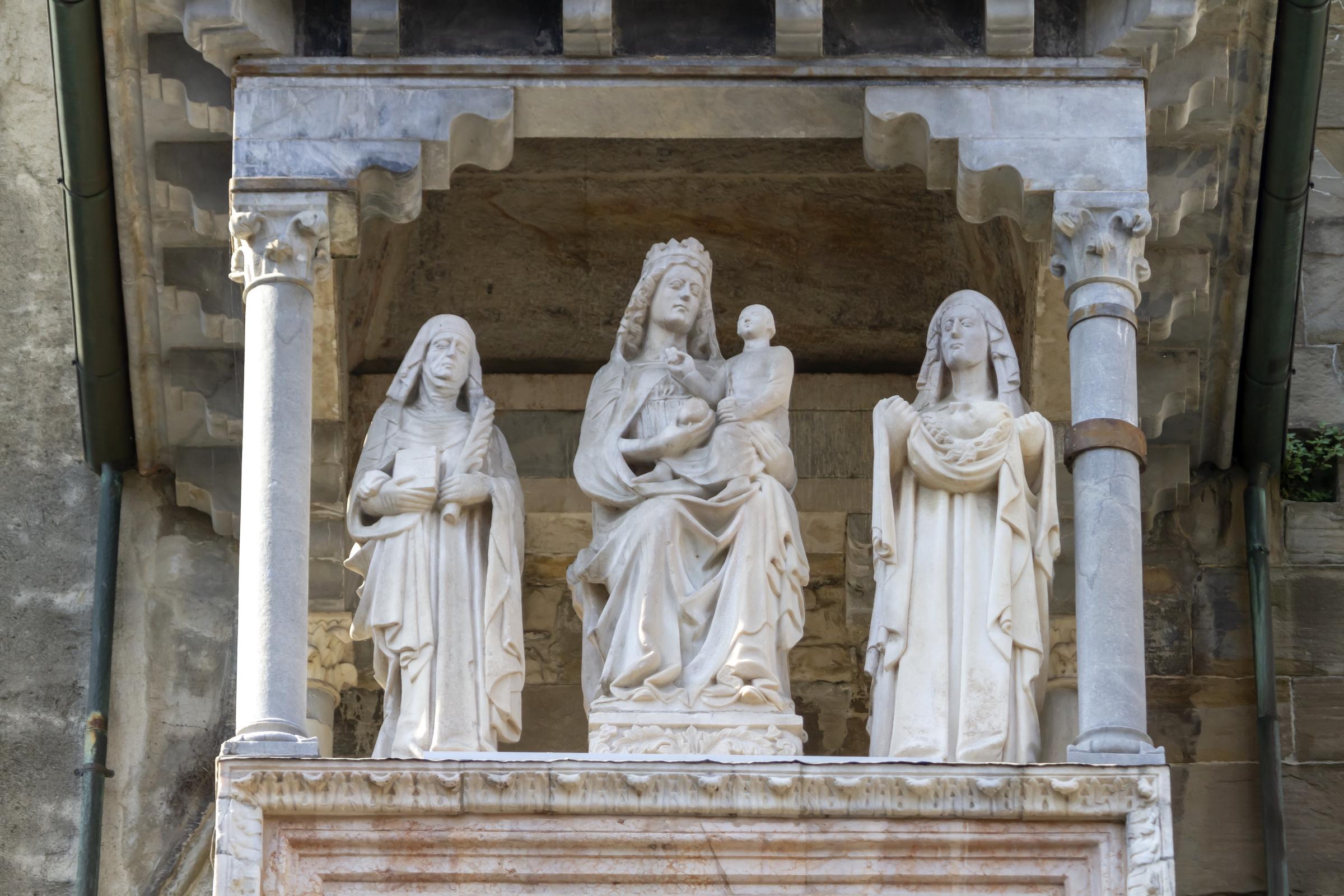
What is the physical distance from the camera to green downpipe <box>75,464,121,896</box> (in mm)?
11867

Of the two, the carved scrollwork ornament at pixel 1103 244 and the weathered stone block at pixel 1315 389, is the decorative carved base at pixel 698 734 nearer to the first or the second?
the carved scrollwork ornament at pixel 1103 244

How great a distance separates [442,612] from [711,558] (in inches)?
32.8

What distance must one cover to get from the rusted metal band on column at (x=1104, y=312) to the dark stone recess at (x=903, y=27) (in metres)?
0.94

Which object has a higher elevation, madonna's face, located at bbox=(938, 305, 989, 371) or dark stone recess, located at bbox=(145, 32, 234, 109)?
dark stone recess, located at bbox=(145, 32, 234, 109)

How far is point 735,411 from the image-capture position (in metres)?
11.2

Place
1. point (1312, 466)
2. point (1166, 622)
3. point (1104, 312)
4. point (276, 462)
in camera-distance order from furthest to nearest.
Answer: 1. point (1312, 466)
2. point (1166, 622)
3. point (1104, 312)
4. point (276, 462)

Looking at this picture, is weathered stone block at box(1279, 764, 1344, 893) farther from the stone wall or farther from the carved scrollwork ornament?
the stone wall

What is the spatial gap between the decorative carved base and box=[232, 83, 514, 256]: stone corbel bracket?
1.78 metres

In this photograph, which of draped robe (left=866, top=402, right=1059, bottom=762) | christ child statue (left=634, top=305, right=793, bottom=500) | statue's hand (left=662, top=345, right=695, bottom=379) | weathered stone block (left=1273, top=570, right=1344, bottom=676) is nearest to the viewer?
draped robe (left=866, top=402, right=1059, bottom=762)

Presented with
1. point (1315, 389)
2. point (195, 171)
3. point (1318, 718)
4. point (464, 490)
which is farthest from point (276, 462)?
point (1315, 389)

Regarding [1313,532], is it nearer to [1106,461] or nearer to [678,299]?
[1106,461]

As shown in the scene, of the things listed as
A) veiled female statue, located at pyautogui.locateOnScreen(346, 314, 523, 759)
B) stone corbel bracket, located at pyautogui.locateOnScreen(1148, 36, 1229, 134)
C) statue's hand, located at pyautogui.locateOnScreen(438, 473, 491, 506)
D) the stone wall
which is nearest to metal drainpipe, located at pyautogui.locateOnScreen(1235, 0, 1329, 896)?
stone corbel bracket, located at pyautogui.locateOnScreen(1148, 36, 1229, 134)

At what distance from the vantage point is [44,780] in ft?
40.1

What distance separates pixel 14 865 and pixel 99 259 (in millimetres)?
2046
